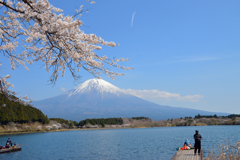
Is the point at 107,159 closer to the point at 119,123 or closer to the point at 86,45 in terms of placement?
the point at 86,45

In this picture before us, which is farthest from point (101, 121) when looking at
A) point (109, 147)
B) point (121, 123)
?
point (109, 147)

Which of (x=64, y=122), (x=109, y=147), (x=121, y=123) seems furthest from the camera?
(x=121, y=123)

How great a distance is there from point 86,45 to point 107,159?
1652 cm

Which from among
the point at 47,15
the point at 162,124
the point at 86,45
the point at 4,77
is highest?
the point at 47,15

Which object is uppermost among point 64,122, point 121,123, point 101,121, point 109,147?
point 109,147

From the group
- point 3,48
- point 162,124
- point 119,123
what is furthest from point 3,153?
point 162,124

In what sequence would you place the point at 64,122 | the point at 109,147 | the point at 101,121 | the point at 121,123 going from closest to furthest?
1. the point at 109,147
2. the point at 64,122
3. the point at 101,121
4. the point at 121,123

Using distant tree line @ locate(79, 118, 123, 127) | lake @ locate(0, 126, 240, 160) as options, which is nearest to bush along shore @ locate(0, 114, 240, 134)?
distant tree line @ locate(79, 118, 123, 127)

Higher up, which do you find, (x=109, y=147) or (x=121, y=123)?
(x=109, y=147)

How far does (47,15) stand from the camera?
13.0ft

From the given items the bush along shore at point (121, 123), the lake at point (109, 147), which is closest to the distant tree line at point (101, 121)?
the bush along shore at point (121, 123)

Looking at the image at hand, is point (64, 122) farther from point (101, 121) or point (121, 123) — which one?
point (121, 123)

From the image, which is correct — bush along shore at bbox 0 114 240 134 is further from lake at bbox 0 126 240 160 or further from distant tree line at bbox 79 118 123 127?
lake at bbox 0 126 240 160

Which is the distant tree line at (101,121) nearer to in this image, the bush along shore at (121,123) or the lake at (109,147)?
the bush along shore at (121,123)
